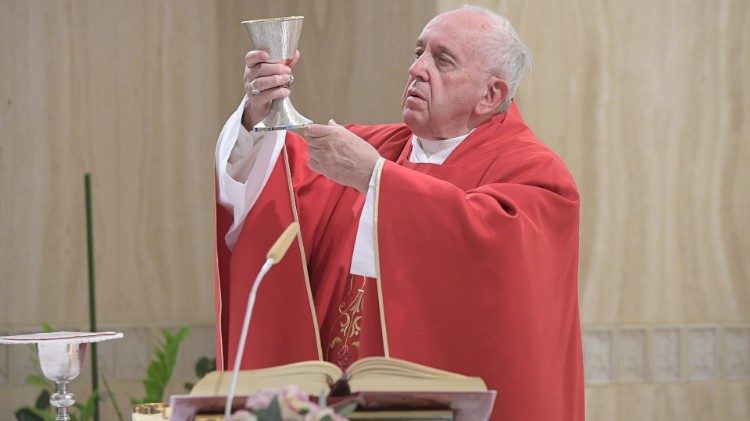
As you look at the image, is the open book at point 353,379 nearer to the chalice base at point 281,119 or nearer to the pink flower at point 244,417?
the pink flower at point 244,417

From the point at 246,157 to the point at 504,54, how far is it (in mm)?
878

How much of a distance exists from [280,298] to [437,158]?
0.67 meters

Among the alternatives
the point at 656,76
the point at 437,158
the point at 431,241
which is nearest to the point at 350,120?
the point at 656,76

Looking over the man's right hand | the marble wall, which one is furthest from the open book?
the marble wall

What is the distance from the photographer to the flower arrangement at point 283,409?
71.8 inches

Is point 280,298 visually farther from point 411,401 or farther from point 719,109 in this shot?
point 719,109

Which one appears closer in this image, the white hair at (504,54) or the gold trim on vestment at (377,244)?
the gold trim on vestment at (377,244)

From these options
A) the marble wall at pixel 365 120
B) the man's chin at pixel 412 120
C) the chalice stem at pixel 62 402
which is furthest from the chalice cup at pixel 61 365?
the marble wall at pixel 365 120

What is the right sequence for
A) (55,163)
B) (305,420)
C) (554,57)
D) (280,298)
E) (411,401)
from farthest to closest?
(55,163), (554,57), (280,298), (411,401), (305,420)

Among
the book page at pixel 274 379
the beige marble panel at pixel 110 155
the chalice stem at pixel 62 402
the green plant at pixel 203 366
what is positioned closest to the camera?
the book page at pixel 274 379

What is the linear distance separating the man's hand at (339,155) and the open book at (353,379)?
0.97m

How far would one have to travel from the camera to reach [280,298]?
142 inches

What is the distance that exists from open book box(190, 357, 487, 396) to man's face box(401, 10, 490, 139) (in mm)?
1476

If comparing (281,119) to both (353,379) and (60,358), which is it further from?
(353,379)
